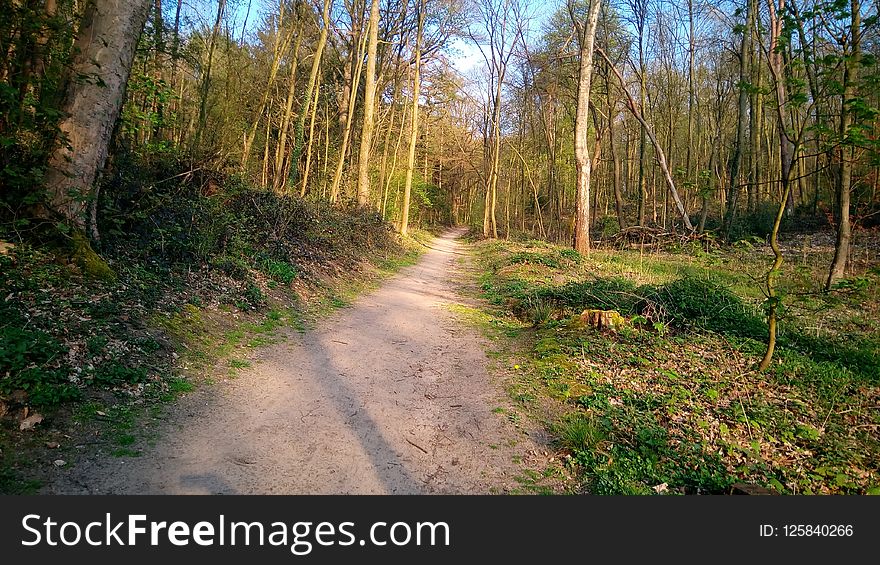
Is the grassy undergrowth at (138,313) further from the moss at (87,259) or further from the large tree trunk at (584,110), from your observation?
the large tree trunk at (584,110)

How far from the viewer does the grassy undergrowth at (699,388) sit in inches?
147

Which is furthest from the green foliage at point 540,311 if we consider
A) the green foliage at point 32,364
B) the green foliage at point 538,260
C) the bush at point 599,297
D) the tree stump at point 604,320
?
the green foliage at point 32,364

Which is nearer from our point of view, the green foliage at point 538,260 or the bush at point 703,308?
the bush at point 703,308

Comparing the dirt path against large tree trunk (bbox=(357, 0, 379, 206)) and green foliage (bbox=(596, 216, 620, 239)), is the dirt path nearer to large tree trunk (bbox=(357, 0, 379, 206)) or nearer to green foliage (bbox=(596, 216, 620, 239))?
large tree trunk (bbox=(357, 0, 379, 206))

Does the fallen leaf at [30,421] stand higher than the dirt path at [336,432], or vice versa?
the fallen leaf at [30,421]

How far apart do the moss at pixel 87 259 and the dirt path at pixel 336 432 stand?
213cm

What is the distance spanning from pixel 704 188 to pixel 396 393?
4.52m

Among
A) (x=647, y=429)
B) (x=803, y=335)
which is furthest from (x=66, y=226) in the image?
(x=803, y=335)

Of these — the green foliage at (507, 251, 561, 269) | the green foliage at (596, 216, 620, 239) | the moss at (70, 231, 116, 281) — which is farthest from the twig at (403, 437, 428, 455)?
the green foliage at (596, 216, 620, 239)

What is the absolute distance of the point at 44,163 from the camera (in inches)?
214

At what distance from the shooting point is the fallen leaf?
3328 millimetres

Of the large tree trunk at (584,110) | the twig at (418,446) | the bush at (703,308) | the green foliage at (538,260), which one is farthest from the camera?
the green foliage at (538,260)

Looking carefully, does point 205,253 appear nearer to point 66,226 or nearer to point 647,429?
point 66,226

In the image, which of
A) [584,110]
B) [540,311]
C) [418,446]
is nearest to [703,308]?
[540,311]
